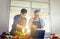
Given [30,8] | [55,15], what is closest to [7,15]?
[30,8]

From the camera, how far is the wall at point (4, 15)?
1597mm

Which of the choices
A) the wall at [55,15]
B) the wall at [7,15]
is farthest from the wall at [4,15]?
the wall at [55,15]

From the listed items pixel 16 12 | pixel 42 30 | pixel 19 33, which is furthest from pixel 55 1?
pixel 19 33

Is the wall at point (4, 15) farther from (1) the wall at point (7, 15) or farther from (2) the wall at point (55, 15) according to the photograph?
(2) the wall at point (55, 15)

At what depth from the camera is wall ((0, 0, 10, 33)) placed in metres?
1.60

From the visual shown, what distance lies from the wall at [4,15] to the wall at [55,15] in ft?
1.98

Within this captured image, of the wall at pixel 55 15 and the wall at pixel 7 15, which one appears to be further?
the wall at pixel 55 15

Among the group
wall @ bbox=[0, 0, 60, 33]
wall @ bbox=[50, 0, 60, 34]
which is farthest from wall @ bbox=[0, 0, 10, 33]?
wall @ bbox=[50, 0, 60, 34]

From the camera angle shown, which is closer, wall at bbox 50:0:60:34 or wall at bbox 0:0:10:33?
wall at bbox 0:0:10:33

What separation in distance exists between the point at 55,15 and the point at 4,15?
2.27 feet

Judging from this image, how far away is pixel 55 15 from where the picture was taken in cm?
176

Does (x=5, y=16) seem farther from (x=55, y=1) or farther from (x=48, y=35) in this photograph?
(x=55, y=1)

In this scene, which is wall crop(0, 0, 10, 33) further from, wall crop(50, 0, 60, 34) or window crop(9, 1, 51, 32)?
wall crop(50, 0, 60, 34)

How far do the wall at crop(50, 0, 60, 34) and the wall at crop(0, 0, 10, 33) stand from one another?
60cm
